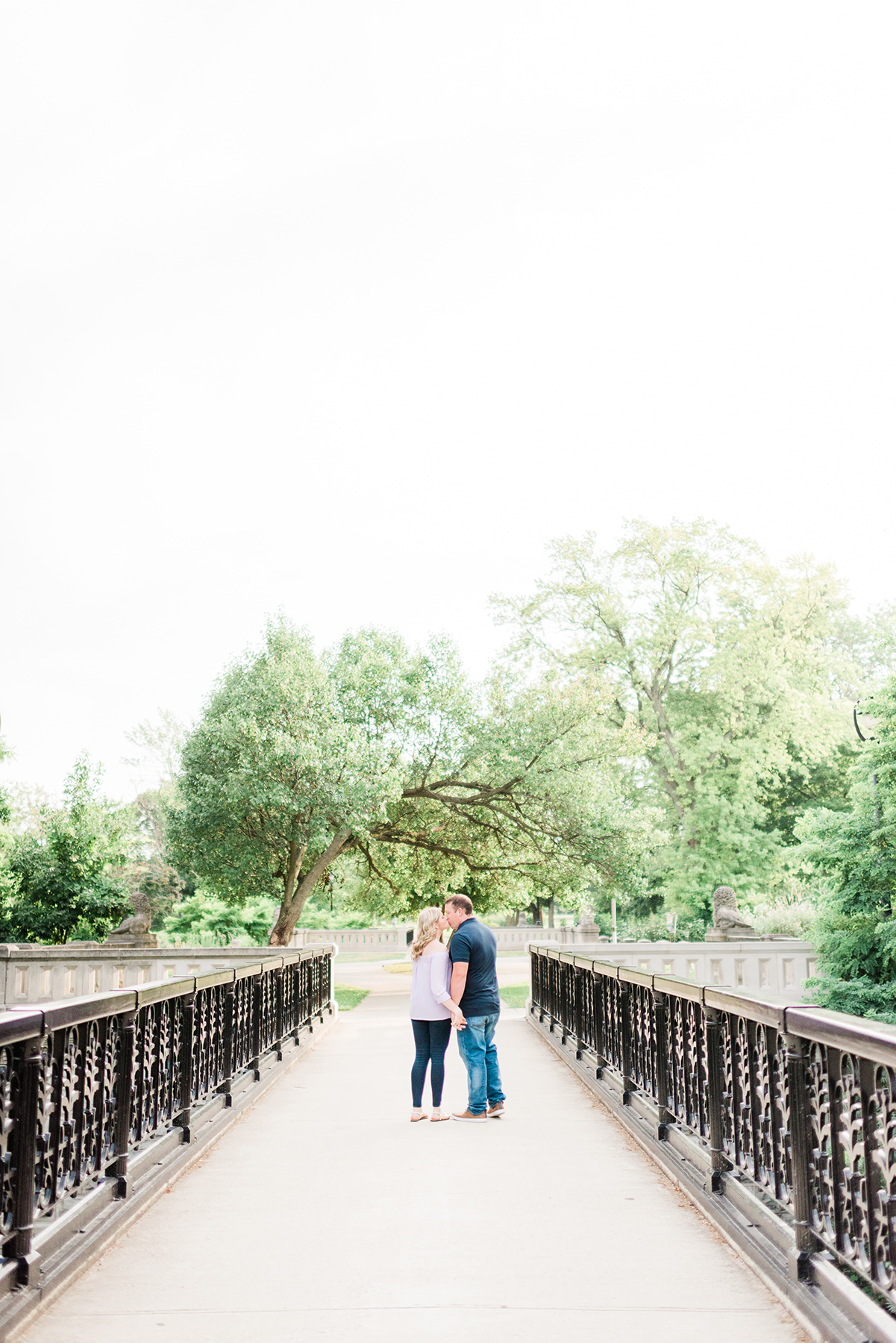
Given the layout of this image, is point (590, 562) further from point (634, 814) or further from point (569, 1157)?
point (569, 1157)

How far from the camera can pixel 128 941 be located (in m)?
22.5

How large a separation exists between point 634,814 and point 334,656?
7.46 meters

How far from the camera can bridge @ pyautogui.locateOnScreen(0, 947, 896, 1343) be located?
404cm

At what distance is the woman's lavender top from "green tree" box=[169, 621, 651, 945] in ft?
41.4

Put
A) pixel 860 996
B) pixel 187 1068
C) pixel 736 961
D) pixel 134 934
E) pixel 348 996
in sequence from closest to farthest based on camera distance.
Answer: pixel 187 1068 < pixel 860 996 < pixel 736 961 < pixel 134 934 < pixel 348 996

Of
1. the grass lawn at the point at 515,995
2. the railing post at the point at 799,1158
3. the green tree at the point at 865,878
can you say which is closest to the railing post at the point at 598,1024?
the railing post at the point at 799,1158

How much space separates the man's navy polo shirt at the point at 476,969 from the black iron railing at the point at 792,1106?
1437 millimetres

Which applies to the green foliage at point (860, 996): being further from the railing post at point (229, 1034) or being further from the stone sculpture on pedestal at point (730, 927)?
the railing post at point (229, 1034)

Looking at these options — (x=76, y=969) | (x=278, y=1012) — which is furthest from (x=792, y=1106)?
(x=76, y=969)

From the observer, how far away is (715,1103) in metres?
5.74

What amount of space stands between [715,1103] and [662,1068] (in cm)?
164

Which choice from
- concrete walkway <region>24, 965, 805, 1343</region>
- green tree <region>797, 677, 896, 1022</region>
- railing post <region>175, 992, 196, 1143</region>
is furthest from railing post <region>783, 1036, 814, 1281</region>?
green tree <region>797, 677, 896, 1022</region>

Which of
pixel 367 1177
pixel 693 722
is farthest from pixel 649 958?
pixel 367 1177

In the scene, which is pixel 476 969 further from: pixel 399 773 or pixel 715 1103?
pixel 399 773
